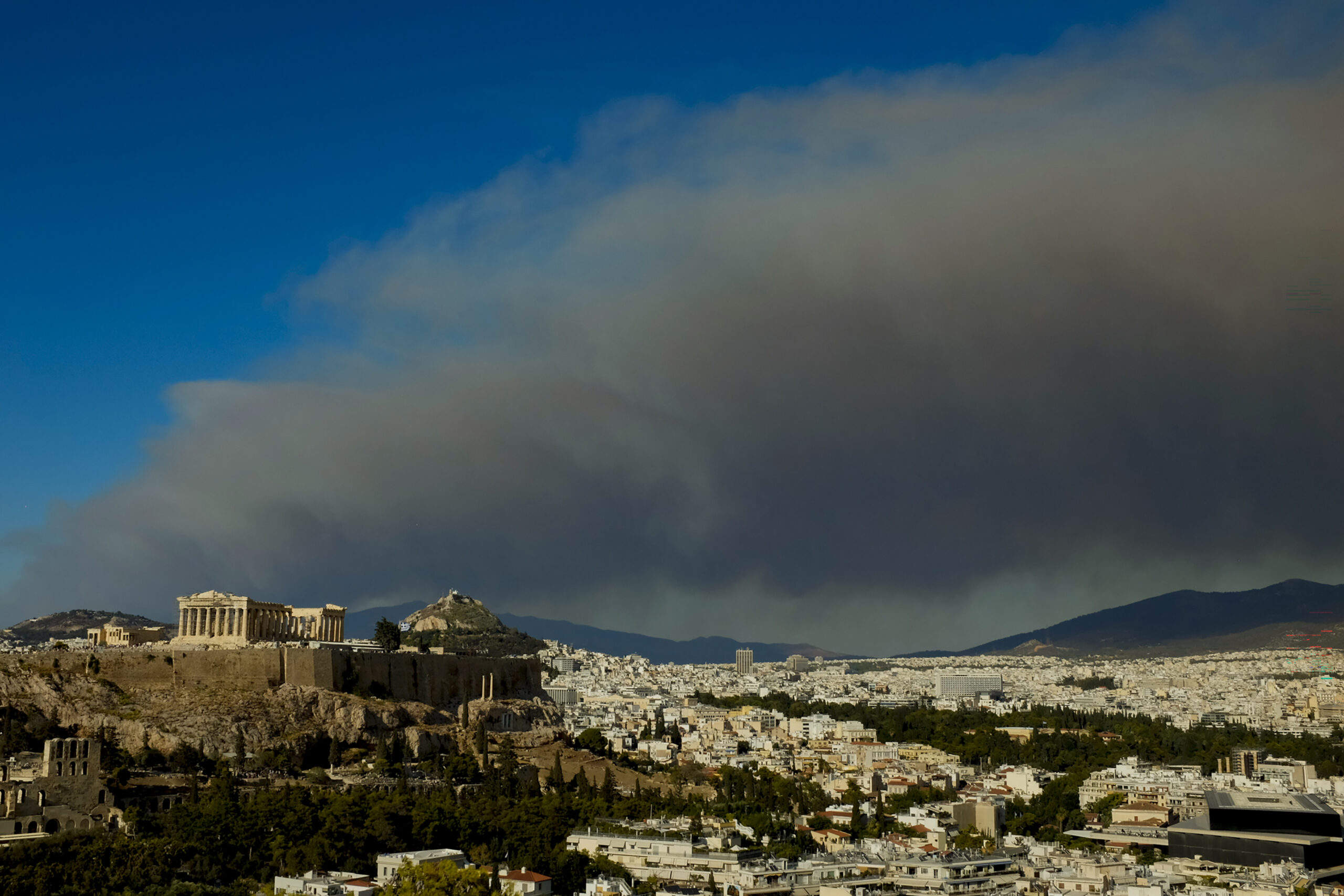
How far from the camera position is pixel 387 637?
279ft

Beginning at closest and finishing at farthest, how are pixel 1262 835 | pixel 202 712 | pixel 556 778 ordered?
pixel 1262 835 → pixel 202 712 → pixel 556 778

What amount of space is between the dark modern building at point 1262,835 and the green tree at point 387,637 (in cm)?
4096

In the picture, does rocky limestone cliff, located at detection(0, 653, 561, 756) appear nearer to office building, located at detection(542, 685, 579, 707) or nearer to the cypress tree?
the cypress tree

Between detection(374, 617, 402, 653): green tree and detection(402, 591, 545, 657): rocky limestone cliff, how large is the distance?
14160 millimetres

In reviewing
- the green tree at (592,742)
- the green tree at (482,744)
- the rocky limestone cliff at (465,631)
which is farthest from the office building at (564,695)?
the green tree at (482,744)

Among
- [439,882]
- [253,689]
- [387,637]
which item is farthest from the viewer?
[387,637]

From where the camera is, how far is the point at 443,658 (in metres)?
80.1

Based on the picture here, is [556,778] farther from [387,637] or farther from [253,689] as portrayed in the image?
[387,637]

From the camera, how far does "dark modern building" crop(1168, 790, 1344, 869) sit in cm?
6147

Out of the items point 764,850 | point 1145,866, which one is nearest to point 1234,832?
point 1145,866

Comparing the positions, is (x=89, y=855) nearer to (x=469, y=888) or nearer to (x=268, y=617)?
(x=469, y=888)

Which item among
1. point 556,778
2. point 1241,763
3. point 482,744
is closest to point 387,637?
point 482,744

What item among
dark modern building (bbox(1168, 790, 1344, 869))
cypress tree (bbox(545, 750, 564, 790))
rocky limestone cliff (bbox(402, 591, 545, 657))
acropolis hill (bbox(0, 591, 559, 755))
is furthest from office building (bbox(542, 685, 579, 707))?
dark modern building (bbox(1168, 790, 1344, 869))

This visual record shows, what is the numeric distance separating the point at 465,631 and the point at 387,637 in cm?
4675
